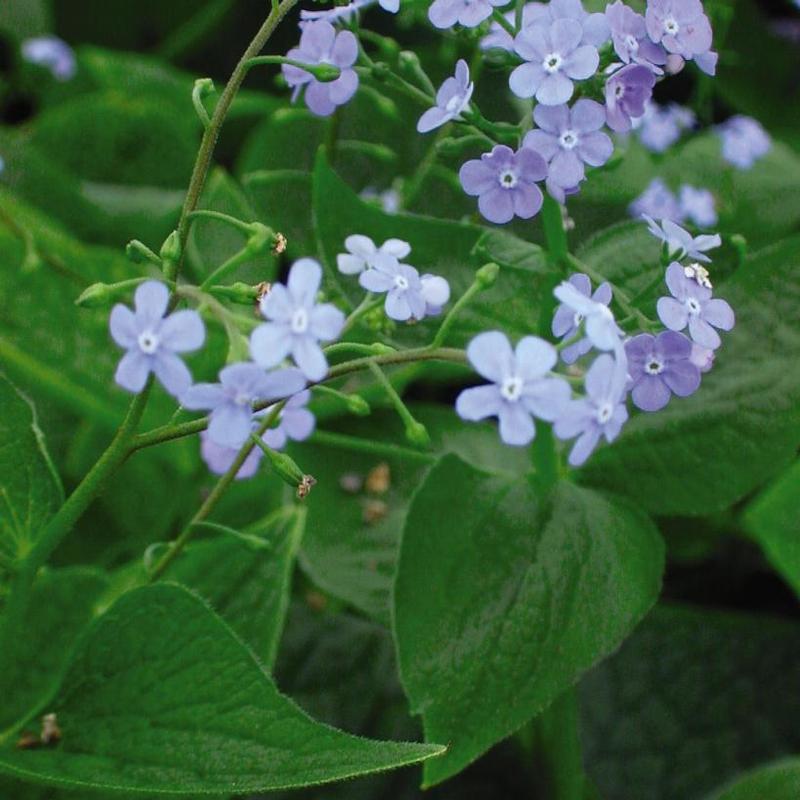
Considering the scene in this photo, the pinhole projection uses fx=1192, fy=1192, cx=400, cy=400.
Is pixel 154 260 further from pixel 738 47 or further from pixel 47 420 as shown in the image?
pixel 738 47

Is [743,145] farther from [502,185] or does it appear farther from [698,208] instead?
[502,185]

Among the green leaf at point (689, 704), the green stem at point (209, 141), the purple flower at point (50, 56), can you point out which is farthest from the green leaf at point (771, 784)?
the purple flower at point (50, 56)

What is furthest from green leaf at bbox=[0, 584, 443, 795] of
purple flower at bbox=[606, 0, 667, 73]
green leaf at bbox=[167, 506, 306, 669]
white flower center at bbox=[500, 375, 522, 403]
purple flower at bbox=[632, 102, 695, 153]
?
purple flower at bbox=[632, 102, 695, 153]

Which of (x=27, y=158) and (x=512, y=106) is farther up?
(x=512, y=106)

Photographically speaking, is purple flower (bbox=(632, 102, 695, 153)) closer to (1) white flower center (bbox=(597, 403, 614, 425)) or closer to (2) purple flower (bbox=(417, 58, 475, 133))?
(2) purple flower (bbox=(417, 58, 475, 133))

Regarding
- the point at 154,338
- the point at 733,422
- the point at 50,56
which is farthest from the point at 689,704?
the point at 50,56

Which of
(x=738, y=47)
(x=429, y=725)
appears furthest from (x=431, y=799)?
(x=738, y=47)

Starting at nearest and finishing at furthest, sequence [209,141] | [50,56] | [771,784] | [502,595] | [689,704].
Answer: [209,141] < [502,595] < [771,784] < [689,704] < [50,56]
